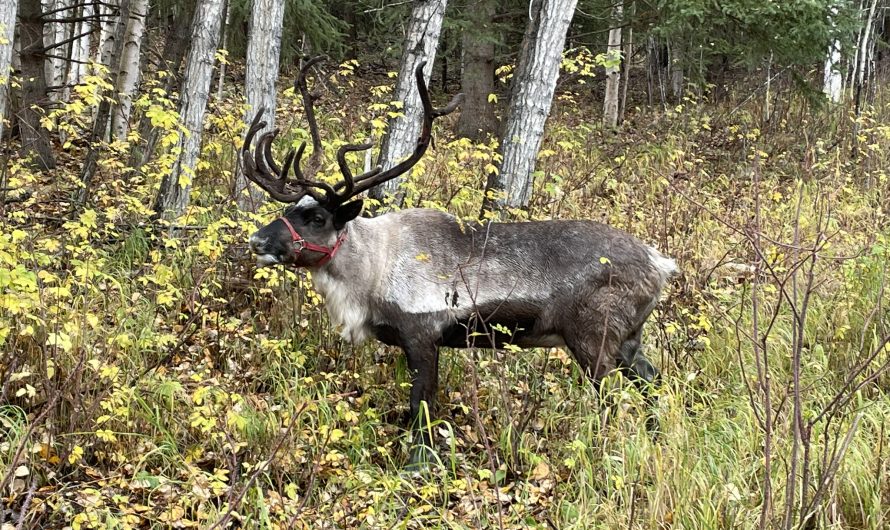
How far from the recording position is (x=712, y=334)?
20.7ft

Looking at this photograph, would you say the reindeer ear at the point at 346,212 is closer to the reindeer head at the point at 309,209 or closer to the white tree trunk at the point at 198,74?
the reindeer head at the point at 309,209

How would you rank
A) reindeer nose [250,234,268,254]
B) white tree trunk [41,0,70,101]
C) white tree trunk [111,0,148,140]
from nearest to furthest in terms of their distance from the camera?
1. reindeer nose [250,234,268,254]
2. white tree trunk [111,0,148,140]
3. white tree trunk [41,0,70,101]

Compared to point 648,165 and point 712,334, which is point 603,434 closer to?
point 712,334

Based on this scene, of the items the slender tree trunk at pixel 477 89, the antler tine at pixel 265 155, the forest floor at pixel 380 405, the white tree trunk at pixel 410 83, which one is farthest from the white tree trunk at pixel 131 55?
the slender tree trunk at pixel 477 89

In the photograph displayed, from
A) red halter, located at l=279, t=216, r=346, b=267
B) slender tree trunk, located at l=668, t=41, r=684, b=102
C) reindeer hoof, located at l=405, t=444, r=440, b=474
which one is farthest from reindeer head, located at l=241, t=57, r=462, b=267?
slender tree trunk, located at l=668, t=41, r=684, b=102

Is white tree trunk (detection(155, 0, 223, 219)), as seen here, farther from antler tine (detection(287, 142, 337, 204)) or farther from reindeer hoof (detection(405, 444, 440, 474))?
reindeer hoof (detection(405, 444, 440, 474))

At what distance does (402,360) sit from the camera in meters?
6.09

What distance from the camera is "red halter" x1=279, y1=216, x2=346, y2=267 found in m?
5.44

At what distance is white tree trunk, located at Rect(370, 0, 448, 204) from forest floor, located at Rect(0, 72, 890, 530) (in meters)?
0.52

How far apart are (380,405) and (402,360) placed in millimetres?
413

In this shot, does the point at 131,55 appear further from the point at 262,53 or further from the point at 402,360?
the point at 402,360

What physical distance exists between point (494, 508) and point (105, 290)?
3.65 m

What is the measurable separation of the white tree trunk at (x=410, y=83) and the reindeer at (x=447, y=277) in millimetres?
1856

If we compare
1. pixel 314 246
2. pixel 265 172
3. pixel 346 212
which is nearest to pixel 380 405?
pixel 314 246
